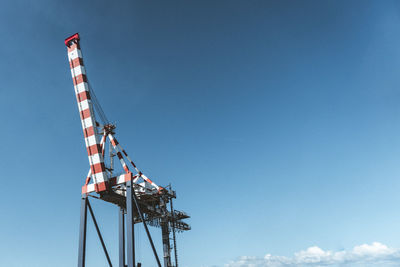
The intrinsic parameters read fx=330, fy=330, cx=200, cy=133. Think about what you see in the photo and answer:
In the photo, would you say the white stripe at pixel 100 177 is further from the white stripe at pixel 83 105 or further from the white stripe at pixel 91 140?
the white stripe at pixel 83 105

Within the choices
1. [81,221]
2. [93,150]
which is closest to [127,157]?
[93,150]

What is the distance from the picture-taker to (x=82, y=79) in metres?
34.8

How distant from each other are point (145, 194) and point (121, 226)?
4430mm

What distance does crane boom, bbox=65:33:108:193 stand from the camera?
32719 mm

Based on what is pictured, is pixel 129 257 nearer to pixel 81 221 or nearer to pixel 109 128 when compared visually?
pixel 81 221

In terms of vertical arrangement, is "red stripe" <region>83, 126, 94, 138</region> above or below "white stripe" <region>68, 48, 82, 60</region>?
below

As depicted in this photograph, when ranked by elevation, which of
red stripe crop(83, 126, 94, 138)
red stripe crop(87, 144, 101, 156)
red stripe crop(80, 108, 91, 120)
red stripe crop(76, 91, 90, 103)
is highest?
red stripe crop(76, 91, 90, 103)

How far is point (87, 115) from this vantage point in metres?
34.0

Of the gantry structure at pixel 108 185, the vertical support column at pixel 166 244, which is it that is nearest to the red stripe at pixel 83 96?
the gantry structure at pixel 108 185

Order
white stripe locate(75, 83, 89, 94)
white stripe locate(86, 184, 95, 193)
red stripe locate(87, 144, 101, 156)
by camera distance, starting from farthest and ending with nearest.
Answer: white stripe locate(75, 83, 89, 94) → white stripe locate(86, 184, 95, 193) → red stripe locate(87, 144, 101, 156)

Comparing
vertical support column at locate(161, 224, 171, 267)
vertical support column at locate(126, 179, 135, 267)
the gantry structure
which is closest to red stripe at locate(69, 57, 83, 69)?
the gantry structure

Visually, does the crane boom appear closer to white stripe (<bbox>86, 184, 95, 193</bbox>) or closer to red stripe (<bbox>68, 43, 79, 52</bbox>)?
red stripe (<bbox>68, 43, 79, 52</bbox>)

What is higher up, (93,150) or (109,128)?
(109,128)

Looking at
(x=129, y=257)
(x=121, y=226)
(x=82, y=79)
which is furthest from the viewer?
(x=121, y=226)
